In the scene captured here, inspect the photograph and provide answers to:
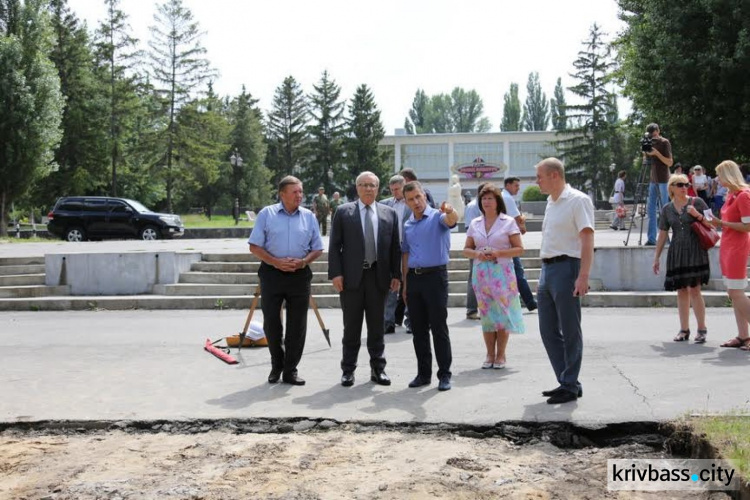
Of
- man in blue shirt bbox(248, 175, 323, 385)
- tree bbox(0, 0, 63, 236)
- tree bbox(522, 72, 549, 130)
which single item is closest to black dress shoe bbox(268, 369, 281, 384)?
man in blue shirt bbox(248, 175, 323, 385)

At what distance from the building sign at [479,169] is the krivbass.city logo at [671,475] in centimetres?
7246

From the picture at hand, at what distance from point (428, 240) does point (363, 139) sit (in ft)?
222

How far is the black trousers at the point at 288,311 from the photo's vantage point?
21.9 feet

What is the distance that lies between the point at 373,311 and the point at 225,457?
7.43 feet

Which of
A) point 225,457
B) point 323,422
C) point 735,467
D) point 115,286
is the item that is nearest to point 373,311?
point 323,422

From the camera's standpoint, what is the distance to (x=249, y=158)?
71.6 meters

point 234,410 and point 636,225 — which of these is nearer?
point 234,410

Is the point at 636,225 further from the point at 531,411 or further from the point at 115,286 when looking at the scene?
the point at 531,411

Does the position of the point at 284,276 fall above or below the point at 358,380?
above

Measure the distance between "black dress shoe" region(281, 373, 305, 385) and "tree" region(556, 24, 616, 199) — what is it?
201ft

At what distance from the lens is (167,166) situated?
53656 mm

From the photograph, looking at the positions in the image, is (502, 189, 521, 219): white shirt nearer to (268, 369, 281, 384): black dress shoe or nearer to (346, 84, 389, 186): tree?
(268, 369, 281, 384): black dress shoe

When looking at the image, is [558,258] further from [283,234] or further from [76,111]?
[76,111]

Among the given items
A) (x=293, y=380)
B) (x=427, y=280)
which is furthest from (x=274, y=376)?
(x=427, y=280)
